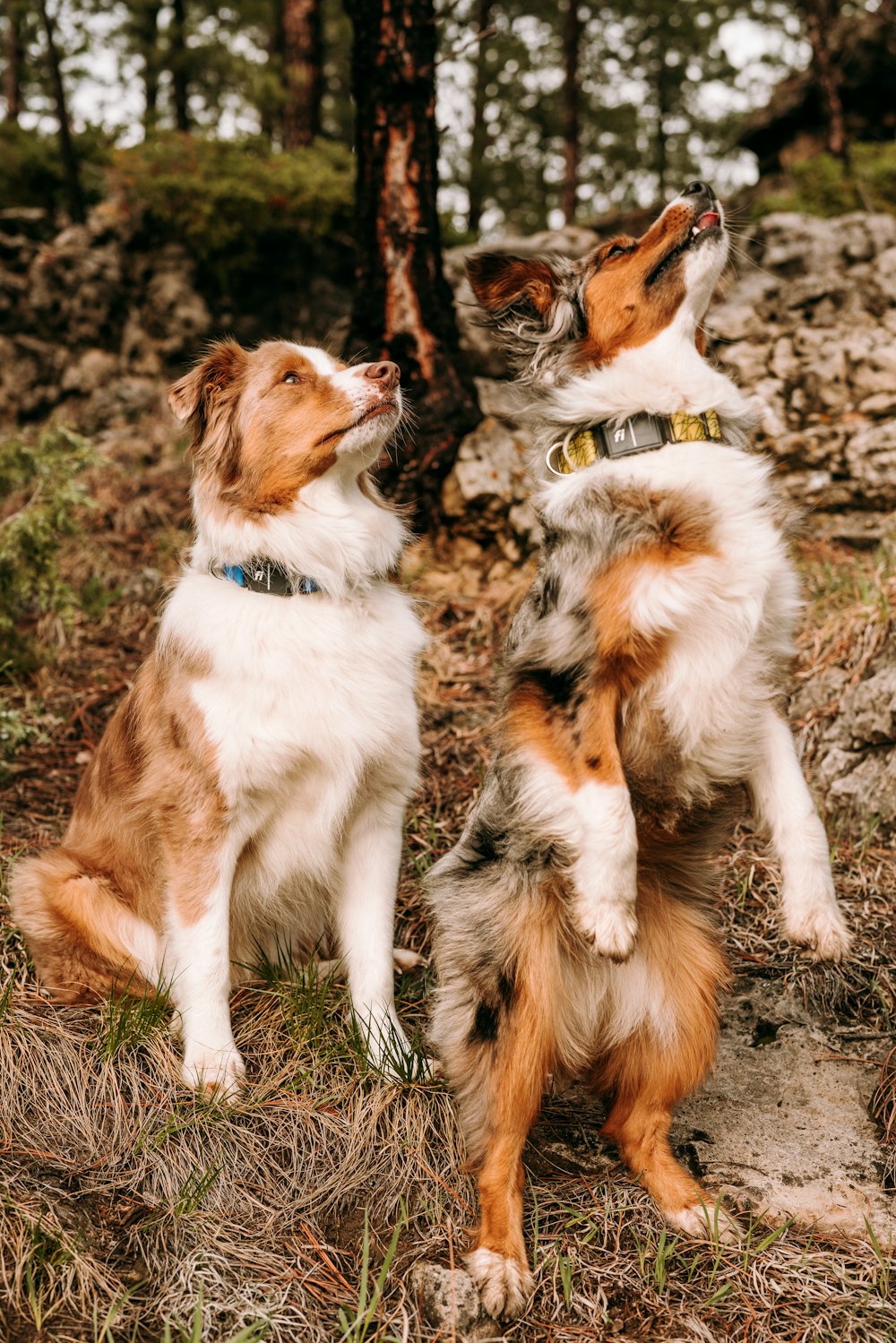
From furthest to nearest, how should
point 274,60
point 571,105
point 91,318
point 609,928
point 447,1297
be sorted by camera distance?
point 571,105
point 274,60
point 91,318
point 609,928
point 447,1297

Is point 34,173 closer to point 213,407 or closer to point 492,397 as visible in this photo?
point 492,397

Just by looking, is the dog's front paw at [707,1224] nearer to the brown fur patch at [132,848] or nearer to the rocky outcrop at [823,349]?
the brown fur patch at [132,848]

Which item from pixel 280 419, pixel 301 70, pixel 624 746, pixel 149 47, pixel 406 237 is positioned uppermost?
pixel 149 47

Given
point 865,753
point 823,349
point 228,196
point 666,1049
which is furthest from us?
point 228,196

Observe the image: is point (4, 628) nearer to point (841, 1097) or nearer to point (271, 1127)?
point (271, 1127)

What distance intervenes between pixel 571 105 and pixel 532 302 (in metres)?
14.3

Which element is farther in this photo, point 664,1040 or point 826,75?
point 826,75

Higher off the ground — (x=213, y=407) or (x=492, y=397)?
(x=213, y=407)

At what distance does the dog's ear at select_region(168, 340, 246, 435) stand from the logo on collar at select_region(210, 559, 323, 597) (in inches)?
22.0

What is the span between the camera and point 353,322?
556cm

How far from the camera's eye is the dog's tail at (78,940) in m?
3.29

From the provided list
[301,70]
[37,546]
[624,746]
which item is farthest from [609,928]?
[301,70]

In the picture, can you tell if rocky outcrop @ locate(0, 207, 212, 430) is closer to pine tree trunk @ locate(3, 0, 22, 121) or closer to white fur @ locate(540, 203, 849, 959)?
pine tree trunk @ locate(3, 0, 22, 121)

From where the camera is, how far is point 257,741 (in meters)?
2.96
